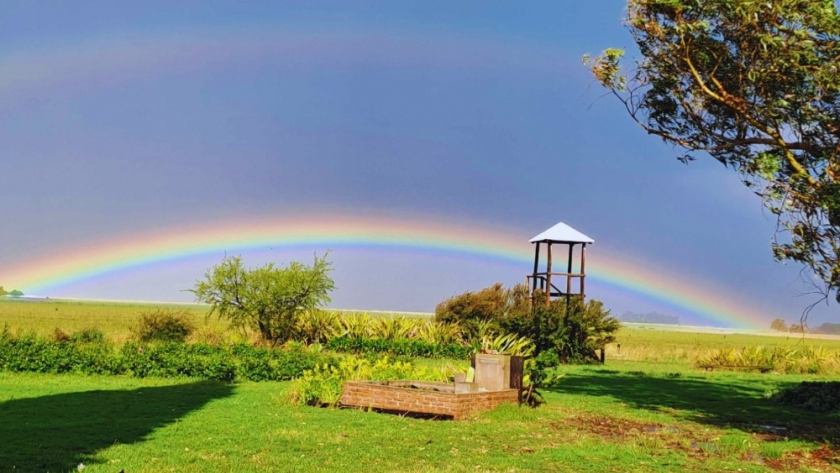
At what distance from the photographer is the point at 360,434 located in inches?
433

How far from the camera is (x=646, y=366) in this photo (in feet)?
97.7

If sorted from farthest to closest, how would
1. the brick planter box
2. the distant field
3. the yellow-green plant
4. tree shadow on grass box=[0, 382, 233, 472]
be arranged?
the distant field
the yellow-green plant
the brick planter box
tree shadow on grass box=[0, 382, 233, 472]

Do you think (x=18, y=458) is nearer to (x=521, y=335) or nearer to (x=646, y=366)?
(x=521, y=335)

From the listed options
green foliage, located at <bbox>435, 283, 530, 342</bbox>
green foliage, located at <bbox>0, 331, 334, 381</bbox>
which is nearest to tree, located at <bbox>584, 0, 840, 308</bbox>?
green foliage, located at <bbox>0, 331, 334, 381</bbox>

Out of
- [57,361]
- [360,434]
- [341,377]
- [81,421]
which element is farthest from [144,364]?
[360,434]

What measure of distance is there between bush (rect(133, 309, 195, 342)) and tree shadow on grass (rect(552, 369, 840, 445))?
15.5 m

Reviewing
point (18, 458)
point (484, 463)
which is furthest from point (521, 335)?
point (18, 458)

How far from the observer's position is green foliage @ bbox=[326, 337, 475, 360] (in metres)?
28.7

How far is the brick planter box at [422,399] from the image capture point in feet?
41.8

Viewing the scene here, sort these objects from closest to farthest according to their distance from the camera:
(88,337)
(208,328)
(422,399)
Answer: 1. (422,399)
2. (88,337)
3. (208,328)

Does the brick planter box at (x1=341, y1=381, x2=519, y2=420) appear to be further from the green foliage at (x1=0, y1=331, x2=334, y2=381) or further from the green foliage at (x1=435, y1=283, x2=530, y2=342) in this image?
the green foliage at (x1=435, y1=283, x2=530, y2=342)

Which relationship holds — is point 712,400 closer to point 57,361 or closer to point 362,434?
point 362,434

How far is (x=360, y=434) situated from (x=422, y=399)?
83.6 inches

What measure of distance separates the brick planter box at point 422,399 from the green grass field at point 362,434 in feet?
1.02
